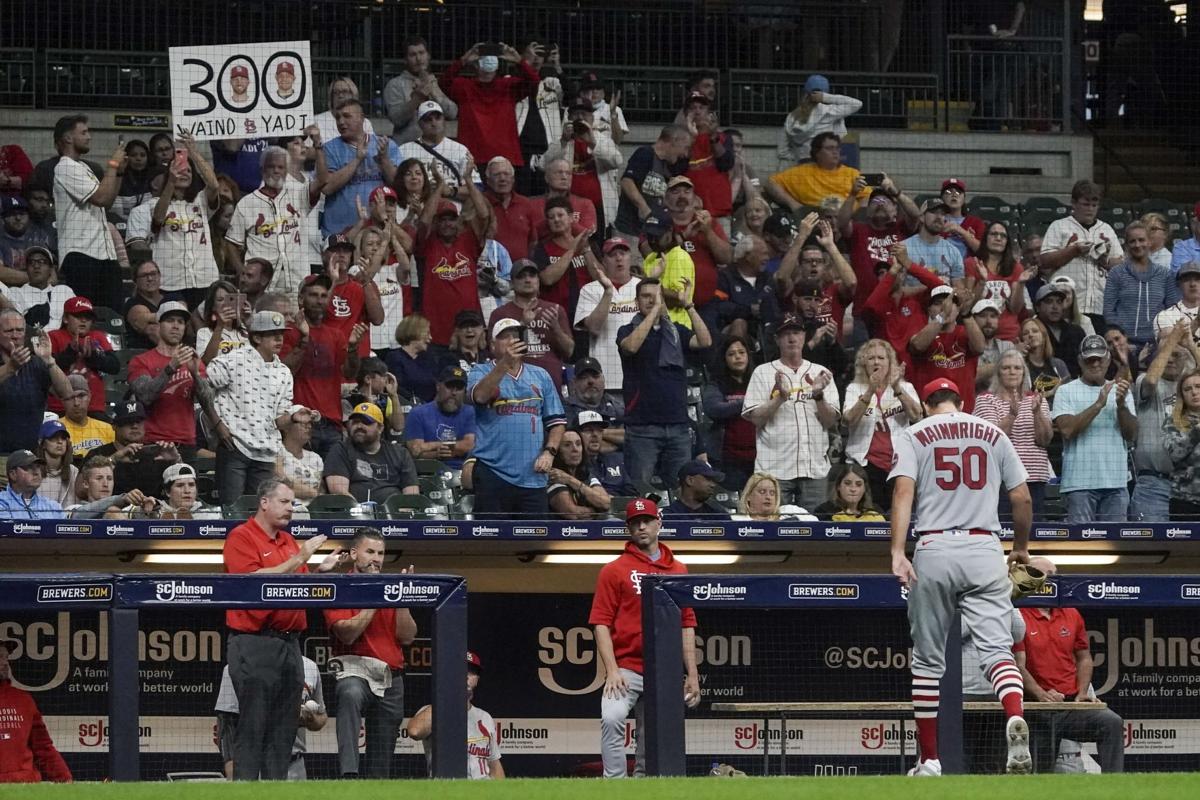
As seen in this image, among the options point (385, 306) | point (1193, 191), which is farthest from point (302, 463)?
point (1193, 191)

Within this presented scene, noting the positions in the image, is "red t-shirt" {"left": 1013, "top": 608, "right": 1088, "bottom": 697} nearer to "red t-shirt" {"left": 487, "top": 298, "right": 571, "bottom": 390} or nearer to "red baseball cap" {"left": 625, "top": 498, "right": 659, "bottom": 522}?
"red baseball cap" {"left": 625, "top": 498, "right": 659, "bottom": 522}

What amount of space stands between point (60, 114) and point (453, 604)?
1046 centimetres

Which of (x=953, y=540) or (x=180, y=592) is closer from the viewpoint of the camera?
(x=953, y=540)

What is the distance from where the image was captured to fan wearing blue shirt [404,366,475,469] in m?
12.2

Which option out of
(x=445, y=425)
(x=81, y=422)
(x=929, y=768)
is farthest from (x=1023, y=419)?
(x=81, y=422)

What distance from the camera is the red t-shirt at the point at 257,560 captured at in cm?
841

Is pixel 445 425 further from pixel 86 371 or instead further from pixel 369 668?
pixel 369 668

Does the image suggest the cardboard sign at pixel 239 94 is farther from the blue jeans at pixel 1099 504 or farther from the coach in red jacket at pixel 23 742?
the blue jeans at pixel 1099 504

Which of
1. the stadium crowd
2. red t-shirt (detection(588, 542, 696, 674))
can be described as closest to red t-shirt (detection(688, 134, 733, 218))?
the stadium crowd

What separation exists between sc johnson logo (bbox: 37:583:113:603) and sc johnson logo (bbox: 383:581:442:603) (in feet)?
3.79

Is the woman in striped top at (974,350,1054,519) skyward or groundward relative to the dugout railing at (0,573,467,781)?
skyward

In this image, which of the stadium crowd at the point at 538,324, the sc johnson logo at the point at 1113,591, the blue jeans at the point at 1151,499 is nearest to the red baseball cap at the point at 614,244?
the stadium crowd at the point at 538,324

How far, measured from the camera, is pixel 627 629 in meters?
9.20

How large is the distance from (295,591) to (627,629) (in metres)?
1.83
